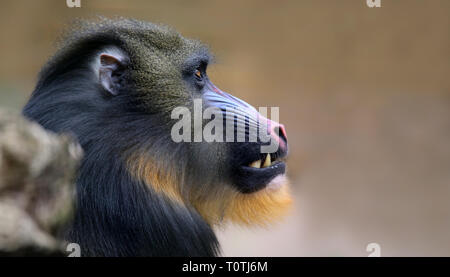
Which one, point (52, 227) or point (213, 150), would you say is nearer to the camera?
point (52, 227)

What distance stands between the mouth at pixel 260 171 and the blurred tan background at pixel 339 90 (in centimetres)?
507

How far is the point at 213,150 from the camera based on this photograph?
9.53ft

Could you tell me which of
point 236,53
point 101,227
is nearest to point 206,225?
point 101,227

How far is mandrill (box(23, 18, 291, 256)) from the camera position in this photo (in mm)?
2561

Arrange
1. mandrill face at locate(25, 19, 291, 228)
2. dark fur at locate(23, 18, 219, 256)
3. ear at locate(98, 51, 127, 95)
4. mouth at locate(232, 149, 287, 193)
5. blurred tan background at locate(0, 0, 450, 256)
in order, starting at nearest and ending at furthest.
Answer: dark fur at locate(23, 18, 219, 256) < mandrill face at locate(25, 19, 291, 228) < ear at locate(98, 51, 127, 95) < mouth at locate(232, 149, 287, 193) < blurred tan background at locate(0, 0, 450, 256)

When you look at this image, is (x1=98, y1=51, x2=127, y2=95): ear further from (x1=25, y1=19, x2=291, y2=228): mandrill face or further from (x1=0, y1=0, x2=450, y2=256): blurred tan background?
(x1=0, y1=0, x2=450, y2=256): blurred tan background

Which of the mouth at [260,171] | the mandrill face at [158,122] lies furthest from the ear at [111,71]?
the mouth at [260,171]

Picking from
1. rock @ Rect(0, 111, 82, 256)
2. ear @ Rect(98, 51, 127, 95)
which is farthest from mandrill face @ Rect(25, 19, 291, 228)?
rock @ Rect(0, 111, 82, 256)

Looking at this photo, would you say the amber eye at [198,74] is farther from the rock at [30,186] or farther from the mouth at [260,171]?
the rock at [30,186]

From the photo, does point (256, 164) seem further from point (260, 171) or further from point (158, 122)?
point (158, 122)

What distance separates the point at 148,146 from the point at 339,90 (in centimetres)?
595

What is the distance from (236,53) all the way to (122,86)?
Answer: 18.5 ft

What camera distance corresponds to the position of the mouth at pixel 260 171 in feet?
9.77
